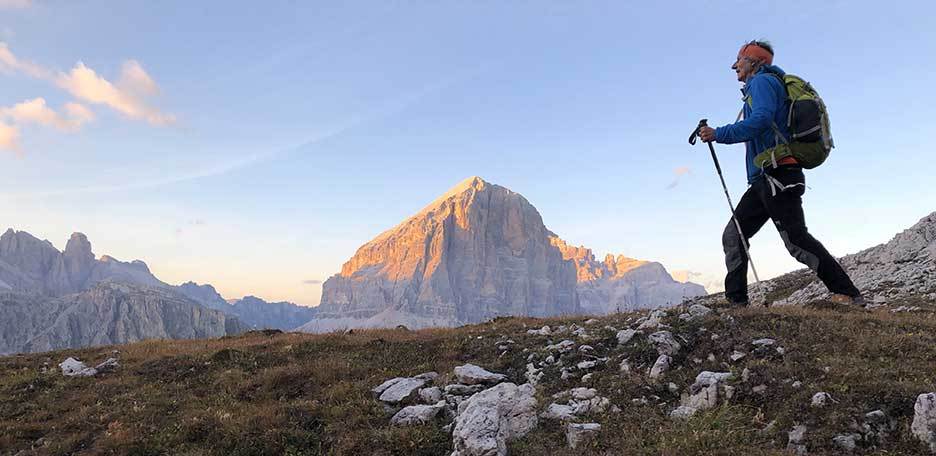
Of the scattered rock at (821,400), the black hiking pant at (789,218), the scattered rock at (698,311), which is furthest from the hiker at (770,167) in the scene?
the scattered rock at (821,400)

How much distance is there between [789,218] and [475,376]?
6329mm

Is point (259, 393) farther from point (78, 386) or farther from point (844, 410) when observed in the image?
point (844, 410)

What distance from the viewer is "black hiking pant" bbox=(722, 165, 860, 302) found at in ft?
29.9

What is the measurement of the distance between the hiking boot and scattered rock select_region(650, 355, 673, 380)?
4052 millimetres

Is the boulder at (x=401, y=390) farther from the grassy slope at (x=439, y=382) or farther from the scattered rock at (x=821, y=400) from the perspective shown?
the scattered rock at (x=821, y=400)

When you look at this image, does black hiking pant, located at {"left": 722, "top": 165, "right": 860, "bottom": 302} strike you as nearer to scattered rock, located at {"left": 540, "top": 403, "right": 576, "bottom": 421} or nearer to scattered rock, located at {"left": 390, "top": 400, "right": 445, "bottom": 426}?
scattered rock, located at {"left": 540, "top": 403, "right": 576, "bottom": 421}

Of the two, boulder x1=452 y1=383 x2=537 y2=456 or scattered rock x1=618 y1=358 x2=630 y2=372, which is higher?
scattered rock x1=618 y1=358 x2=630 y2=372

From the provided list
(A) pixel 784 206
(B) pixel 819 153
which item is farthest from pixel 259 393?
(B) pixel 819 153

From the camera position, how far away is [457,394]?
870 cm

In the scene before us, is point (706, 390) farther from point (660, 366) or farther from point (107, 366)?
point (107, 366)

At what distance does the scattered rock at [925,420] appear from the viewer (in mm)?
5117

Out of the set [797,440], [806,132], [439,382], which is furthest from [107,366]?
[806,132]

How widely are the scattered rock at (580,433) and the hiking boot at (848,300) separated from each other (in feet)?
20.6

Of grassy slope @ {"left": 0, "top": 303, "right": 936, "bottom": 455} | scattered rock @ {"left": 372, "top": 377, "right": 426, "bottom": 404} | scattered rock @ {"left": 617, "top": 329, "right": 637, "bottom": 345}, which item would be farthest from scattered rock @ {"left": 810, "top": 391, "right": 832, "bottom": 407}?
scattered rock @ {"left": 372, "top": 377, "right": 426, "bottom": 404}
